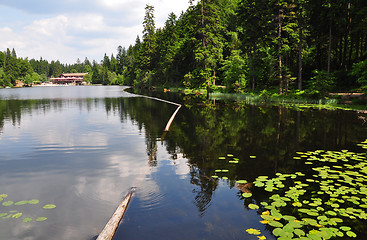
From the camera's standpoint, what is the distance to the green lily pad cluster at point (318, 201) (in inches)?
184

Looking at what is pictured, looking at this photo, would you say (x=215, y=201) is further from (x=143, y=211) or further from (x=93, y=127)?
(x=93, y=127)

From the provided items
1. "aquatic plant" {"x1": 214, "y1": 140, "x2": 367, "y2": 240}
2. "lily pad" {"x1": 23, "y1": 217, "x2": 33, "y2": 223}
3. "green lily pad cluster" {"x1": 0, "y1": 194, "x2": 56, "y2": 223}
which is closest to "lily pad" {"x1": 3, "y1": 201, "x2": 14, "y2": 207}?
"green lily pad cluster" {"x1": 0, "y1": 194, "x2": 56, "y2": 223}

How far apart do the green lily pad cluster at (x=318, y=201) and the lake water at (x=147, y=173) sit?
35 centimetres

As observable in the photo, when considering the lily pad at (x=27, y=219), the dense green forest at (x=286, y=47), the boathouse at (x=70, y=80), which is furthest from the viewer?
the boathouse at (x=70, y=80)

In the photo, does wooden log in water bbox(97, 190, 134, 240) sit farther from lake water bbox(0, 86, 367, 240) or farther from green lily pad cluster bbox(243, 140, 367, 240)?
green lily pad cluster bbox(243, 140, 367, 240)

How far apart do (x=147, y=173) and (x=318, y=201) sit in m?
5.05

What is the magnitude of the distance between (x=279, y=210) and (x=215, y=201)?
153 centimetres

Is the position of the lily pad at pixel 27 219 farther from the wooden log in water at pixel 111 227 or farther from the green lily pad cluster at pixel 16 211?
the wooden log in water at pixel 111 227

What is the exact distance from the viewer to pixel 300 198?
6074 mm

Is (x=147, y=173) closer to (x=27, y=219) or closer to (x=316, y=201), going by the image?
(x=27, y=219)

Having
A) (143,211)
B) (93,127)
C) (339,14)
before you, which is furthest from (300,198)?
(339,14)

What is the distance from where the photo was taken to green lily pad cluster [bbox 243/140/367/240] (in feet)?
15.3

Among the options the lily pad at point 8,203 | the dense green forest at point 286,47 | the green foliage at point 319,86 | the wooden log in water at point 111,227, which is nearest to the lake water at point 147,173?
the lily pad at point 8,203

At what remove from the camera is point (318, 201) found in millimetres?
5793
